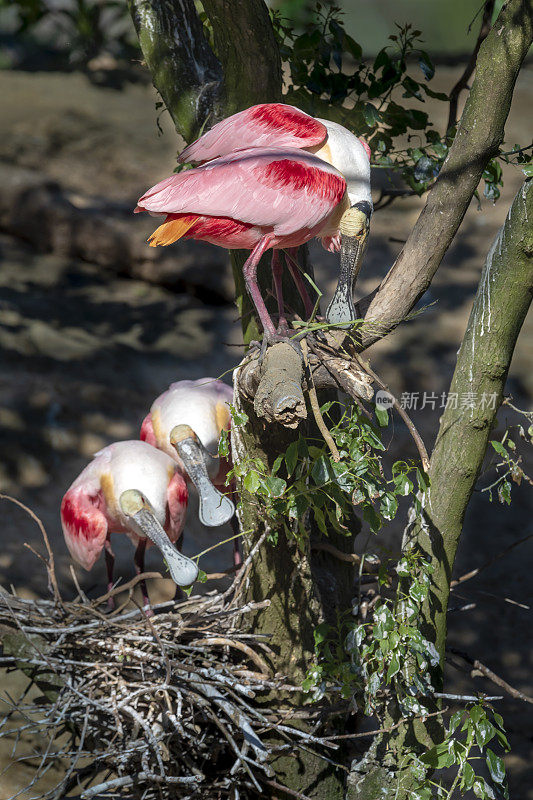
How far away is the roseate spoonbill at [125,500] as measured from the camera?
10.5 feet

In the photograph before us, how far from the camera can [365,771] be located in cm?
272

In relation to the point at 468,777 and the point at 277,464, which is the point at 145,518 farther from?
the point at 468,777

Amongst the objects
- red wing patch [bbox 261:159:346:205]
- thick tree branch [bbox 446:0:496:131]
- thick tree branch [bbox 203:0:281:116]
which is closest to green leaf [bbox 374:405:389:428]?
red wing patch [bbox 261:159:346:205]

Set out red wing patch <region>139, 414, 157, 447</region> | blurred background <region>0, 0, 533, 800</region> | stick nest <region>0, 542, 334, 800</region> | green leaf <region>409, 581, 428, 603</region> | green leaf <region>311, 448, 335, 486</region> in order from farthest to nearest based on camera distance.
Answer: blurred background <region>0, 0, 533, 800</region>
red wing patch <region>139, 414, 157, 447</region>
stick nest <region>0, 542, 334, 800</region>
green leaf <region>409, 581, 428, 603</region>
green leaf <region>311, 448, 335, 486</region>

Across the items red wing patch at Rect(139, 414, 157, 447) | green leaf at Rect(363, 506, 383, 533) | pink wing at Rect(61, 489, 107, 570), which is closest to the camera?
green leaf at Rect(363, 506, 383, 533)

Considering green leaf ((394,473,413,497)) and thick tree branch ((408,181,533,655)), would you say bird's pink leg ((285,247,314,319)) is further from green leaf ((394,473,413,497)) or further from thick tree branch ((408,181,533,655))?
green leaf ((394,473,413,497))

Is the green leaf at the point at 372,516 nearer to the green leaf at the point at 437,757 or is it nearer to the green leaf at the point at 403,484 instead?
the green leaf at the point at 403,484

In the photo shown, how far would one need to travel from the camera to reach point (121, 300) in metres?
7.41

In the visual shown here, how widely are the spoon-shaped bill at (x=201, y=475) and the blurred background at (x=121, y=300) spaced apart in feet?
1.91

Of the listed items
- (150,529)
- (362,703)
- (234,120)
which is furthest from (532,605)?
(234,120)

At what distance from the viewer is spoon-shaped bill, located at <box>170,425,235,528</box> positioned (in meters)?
3.04

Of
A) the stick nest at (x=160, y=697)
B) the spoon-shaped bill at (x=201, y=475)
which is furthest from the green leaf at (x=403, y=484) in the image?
the spoon-shaped bill at (x=201, y=475)

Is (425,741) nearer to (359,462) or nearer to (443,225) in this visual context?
(359,462)

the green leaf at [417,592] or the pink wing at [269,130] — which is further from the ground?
the pink wing at [269,130]
